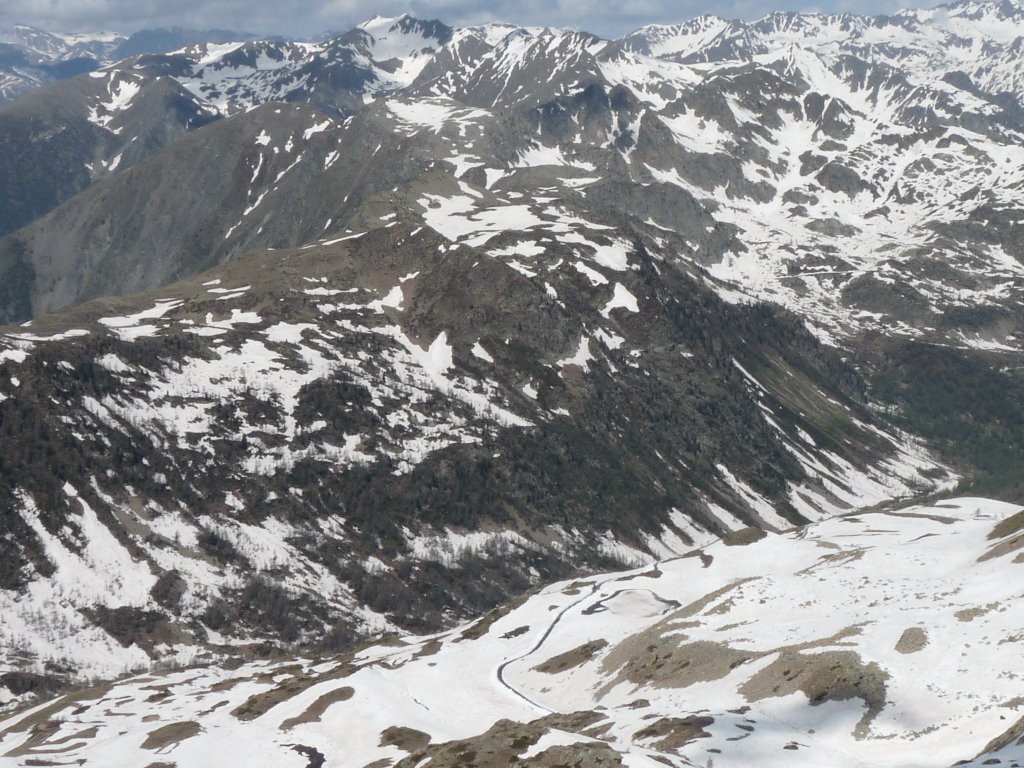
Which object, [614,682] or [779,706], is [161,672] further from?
[779,706]

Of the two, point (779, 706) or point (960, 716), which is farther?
point (779, 706)

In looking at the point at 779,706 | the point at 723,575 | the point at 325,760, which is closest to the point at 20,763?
the point at 325,760

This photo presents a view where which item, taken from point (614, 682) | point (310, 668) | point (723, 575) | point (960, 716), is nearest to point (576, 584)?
point (723, 575)

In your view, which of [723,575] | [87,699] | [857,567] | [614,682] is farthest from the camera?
[87,699]

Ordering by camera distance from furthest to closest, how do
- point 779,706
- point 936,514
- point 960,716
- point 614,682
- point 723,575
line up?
point 936,514
point 723,575
point 614,682
point 779,706
point 960,716

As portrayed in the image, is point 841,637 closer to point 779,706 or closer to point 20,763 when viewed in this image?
point 779,706

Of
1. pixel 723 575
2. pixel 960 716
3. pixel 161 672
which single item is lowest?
pixel 161 672

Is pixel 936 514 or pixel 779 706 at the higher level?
pixel 779 706
